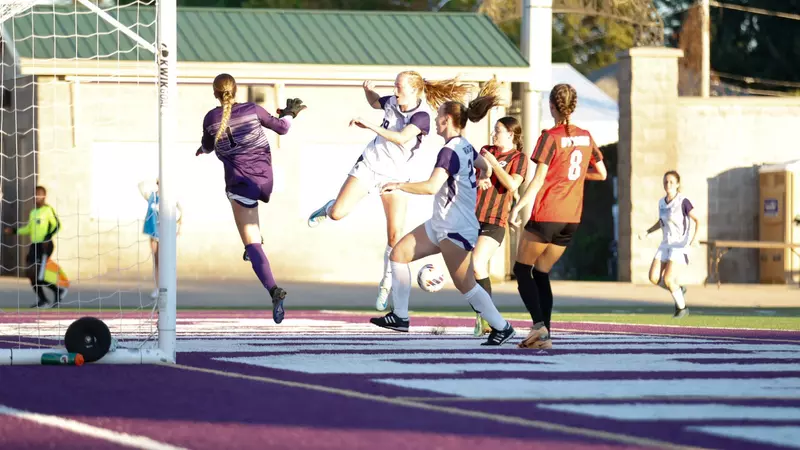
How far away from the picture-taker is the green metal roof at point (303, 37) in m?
27.8

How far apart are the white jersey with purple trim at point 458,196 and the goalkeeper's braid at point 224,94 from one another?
1.91m

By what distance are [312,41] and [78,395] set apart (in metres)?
21.8

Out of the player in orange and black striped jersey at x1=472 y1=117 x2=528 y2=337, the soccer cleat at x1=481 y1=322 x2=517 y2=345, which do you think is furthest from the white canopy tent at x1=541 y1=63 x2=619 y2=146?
the soccer cleat at x1=481 y1=322 x2=517 y2=345

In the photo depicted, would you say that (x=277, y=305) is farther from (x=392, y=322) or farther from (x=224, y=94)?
(x=224, y=94)

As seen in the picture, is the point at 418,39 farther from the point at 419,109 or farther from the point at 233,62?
the point at 419,109

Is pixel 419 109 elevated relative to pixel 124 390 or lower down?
elevated

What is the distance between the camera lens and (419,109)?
12445 mm

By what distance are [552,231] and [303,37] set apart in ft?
60.7

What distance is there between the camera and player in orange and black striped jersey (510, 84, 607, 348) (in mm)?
11172

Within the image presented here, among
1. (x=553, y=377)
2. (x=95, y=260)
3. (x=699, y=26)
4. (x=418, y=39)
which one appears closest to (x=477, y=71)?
(x=418, y=39)

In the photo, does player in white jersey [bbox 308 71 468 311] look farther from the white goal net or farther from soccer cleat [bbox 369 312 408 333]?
the white goal net

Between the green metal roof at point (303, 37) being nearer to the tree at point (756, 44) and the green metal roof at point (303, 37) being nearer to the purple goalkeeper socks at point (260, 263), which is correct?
the purple goalkeeper socks at point (260, 263)

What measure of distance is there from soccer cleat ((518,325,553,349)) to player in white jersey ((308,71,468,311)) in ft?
6.27

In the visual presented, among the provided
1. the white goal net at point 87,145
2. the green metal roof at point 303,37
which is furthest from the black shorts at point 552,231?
the green metal roof at point 303,37
